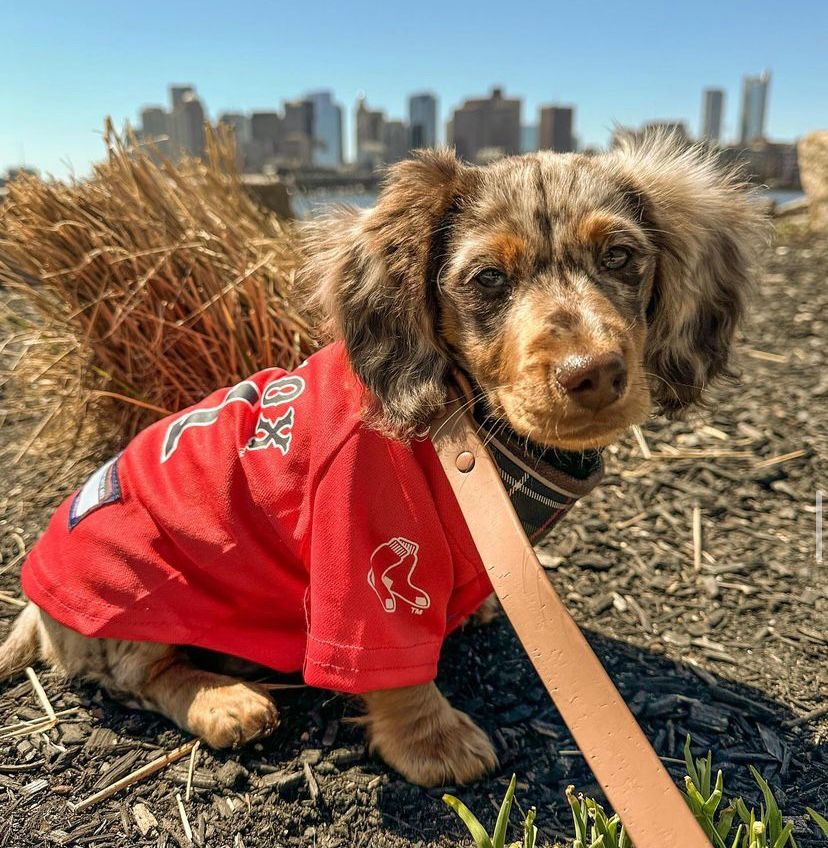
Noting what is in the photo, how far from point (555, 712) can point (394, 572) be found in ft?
2.57

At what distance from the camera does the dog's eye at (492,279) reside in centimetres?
188

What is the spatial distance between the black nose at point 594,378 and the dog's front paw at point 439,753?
1017 mm

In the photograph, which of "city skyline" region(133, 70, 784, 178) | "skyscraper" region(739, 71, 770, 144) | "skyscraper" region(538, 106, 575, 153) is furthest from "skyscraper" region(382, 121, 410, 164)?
"skyscraper" region(739, 71, 770, 144)

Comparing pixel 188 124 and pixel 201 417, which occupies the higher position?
pixel 188 124

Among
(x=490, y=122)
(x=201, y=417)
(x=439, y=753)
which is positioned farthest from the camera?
(x=490, y=122)

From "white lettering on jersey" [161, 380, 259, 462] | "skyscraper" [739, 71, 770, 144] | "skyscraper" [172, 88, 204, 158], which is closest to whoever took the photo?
"white lettering on jersey" [161, 380, 259, 462]

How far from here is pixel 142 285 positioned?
125 inches

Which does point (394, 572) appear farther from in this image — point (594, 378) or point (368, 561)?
point (594, 378)

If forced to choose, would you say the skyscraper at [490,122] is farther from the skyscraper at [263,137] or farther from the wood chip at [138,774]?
the wood chip at [138,774]

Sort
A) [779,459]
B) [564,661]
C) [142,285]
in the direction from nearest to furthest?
[564,661]
[142,285]
[779,459]

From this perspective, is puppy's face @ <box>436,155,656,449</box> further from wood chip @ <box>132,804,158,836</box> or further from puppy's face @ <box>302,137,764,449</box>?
wood chip @ <box>132,804,158,836</box>

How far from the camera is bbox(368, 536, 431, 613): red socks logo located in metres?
1.89

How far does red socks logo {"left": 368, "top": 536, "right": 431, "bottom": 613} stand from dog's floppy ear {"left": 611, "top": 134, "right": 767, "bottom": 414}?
34.2 inches

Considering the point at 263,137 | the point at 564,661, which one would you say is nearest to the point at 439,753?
the point at 564,661
